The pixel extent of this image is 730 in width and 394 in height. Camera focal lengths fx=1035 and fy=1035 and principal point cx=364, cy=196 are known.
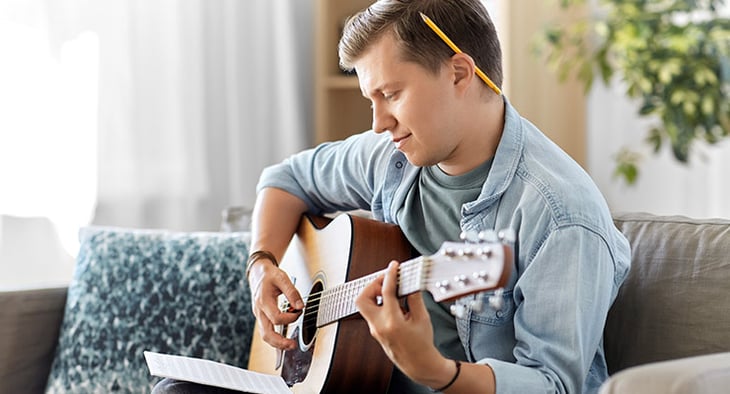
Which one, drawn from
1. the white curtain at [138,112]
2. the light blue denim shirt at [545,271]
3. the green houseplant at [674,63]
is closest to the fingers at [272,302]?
the light blue denim shirt at [545,271]

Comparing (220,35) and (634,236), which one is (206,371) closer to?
(634,236)

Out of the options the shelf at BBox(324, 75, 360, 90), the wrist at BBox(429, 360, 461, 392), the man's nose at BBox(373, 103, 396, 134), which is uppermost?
the man's nose at BBox(373, 103, 396, 134)

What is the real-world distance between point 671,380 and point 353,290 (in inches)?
20.5

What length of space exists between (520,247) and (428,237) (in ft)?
0.74

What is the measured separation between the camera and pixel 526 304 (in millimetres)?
1385

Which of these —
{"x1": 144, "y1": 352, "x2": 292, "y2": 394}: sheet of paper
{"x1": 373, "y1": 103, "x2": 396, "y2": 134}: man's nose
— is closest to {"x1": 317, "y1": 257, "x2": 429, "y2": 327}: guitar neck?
{"x1": 144, "y1": 352, "x2": 292, "y2": 394}: sheet of paper

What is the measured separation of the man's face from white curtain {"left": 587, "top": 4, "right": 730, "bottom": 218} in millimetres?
1700

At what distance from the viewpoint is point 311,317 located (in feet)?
5.43

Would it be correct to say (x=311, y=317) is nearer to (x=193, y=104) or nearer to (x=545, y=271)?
(x=545, y=271)

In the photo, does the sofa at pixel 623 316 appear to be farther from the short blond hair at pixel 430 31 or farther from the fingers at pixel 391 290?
the short blond hair at pixel 430 31

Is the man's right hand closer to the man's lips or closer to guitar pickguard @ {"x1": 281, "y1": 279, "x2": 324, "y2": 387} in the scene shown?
guitar pickguard @ {"x1": 281, "y1": 279, "x2": 324, "y2": 387}

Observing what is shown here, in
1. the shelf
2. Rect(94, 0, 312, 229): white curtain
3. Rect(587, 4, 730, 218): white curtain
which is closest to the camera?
Rect(94, 0, 312, 229): white curtain

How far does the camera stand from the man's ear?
1447mm

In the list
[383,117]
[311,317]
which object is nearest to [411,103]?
[383,117]
